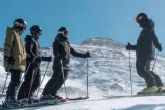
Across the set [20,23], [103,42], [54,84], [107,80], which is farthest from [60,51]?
[103,42]

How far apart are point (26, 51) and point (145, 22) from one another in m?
3.69

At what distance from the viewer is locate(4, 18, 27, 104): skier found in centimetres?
1163

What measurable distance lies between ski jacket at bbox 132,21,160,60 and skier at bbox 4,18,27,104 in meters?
3.74

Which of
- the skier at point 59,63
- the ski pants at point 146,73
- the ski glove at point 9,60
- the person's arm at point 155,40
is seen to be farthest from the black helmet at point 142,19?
the ski glove at point 9,60

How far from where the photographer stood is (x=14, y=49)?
1184cm

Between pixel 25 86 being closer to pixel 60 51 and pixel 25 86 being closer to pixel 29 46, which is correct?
pixel 29 46

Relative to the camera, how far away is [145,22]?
561 inches

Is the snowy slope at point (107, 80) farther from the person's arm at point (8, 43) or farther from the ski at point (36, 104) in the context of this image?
the person's arm at point (8, 43)

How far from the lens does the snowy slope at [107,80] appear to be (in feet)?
36.3

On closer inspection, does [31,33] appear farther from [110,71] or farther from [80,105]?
[110,71]

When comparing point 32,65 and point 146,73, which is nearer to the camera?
point 32,65

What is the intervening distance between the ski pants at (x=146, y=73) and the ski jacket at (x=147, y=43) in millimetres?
171

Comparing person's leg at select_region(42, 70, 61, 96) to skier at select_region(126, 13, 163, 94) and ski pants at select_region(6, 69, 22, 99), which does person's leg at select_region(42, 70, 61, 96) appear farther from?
skier at select_region(126, 13, 163, 94)

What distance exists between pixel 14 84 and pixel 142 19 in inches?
174
